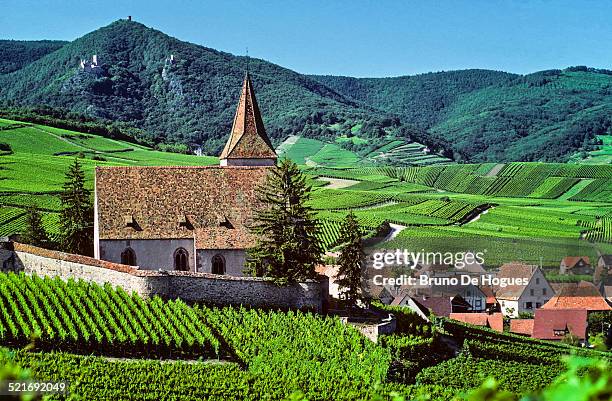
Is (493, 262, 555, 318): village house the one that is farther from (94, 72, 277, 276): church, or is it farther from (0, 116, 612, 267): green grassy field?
(94, 72, 277, 276): church

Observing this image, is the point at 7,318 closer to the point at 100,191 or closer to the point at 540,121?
the point at 100,191

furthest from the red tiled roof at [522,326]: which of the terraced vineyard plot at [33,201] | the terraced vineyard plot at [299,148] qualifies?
the terraced vineyard plot at [299,148]

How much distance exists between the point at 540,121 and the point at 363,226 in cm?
13413

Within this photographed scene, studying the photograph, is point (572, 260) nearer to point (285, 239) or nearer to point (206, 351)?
point (285, 239)

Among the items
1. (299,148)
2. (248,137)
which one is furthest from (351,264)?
(299,148)

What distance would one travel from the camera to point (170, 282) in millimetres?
36594

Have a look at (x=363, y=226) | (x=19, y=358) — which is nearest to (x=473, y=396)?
(x=19, y=358)

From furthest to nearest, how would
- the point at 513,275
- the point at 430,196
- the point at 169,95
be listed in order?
the point at 169,95 → the point at 430,196 → the point at 513,275

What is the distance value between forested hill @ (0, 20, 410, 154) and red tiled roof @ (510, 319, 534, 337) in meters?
99.1

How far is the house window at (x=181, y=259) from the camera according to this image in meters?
41.0

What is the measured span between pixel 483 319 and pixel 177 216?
85.0ft

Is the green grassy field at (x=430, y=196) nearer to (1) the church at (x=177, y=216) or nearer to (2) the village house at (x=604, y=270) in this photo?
(2) the village house at (x=604, y=270)

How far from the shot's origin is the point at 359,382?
29766 mm

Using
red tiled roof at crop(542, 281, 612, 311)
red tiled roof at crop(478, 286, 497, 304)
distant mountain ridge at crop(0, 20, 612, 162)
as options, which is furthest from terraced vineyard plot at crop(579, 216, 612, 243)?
distant mountain ridge at crop(0, 20, 612, 162)
